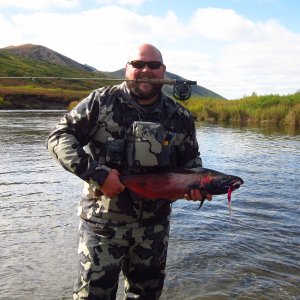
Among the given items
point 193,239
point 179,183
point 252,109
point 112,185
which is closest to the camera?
point 112,185

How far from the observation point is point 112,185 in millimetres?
3990

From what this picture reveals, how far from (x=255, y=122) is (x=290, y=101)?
9.54ft

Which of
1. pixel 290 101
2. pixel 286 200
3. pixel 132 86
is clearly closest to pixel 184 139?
pixel 132 86

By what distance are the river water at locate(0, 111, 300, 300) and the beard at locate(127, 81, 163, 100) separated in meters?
2.57

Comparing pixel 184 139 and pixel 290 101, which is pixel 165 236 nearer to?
pixel 184 139

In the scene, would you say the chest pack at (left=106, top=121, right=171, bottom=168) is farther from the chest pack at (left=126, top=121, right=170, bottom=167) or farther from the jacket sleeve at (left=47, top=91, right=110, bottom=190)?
the jacket sleeve at (left=47, top=91, right=110, bottom=190)

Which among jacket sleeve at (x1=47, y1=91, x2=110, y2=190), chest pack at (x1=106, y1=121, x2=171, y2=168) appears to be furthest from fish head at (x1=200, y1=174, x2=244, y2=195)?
jacket sleeve at (x1=47, y1=91, x2=110, y2=190)

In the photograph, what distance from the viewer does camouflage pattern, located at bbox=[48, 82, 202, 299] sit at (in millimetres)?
4141

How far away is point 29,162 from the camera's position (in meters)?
14.8

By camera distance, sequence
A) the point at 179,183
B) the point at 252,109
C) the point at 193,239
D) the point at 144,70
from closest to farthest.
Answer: the point at 179,183 → the point at 144,70 → the point at 193,239 → the point at 252,109

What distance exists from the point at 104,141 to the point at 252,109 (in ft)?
103

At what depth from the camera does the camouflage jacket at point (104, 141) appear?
407 cm

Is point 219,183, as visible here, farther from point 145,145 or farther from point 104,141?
point 104,141

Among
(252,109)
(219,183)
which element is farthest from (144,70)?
(252,109)
